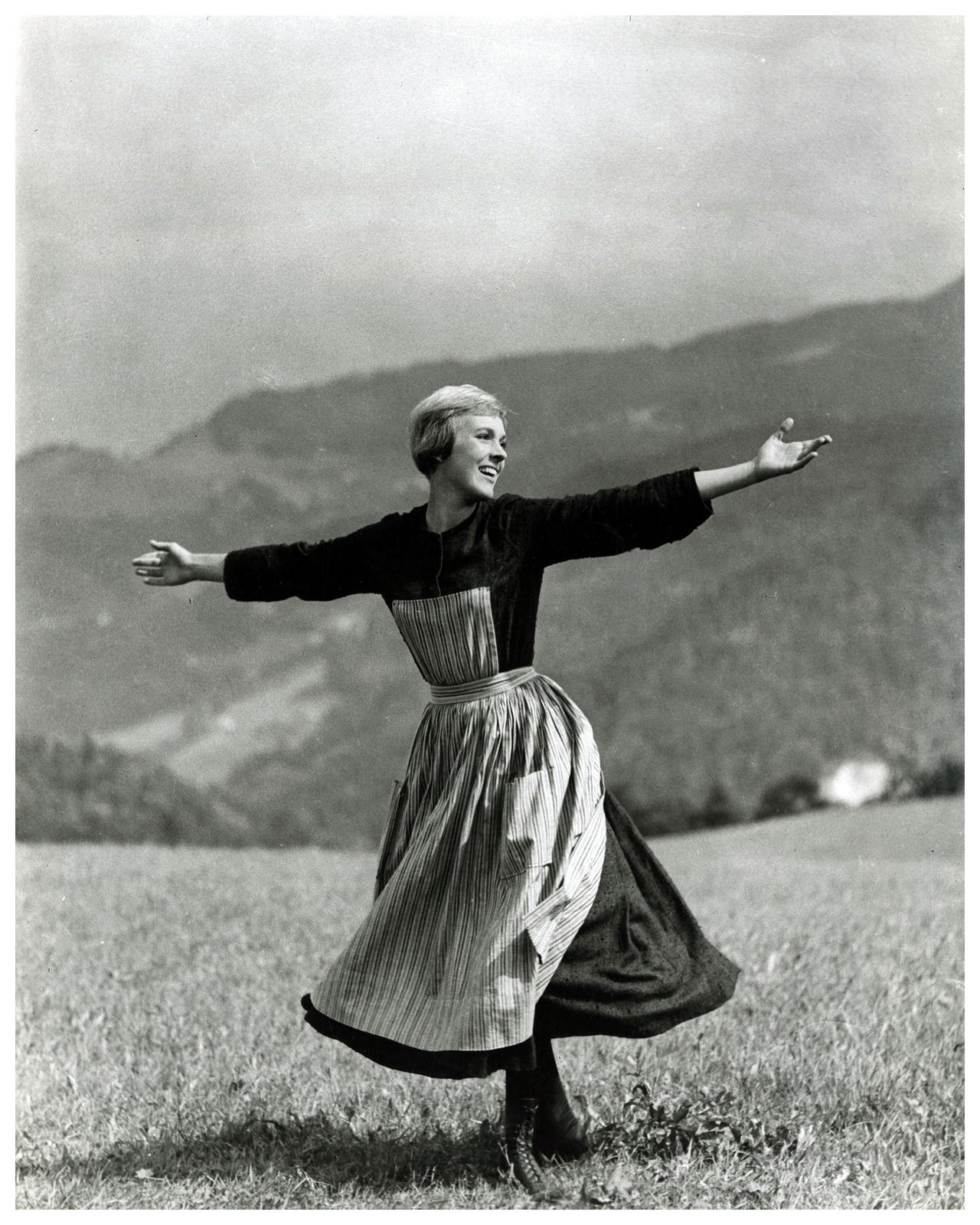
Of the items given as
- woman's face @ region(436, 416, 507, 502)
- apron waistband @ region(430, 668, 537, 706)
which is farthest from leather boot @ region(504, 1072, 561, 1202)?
woman's face @ region(436, 416, 507, 502)

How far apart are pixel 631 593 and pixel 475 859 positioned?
565cm

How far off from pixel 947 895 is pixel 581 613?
3074 mm

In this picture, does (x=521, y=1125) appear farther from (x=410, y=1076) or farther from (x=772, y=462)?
(x=772, y=462)

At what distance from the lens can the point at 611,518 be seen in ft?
10.7

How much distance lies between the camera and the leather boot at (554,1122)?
3357 mm

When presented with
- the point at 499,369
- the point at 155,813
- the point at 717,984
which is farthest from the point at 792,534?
the point at 717,984

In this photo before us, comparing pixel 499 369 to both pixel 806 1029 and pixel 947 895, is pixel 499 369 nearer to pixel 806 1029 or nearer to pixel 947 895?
pixel 947 895

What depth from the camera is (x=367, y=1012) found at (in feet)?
10.7

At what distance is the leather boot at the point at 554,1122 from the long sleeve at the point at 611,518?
116 cm

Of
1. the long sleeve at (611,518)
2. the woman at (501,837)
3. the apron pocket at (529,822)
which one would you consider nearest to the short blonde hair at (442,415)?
the woman at (501,837)

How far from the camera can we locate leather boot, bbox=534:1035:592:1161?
11.0 ft

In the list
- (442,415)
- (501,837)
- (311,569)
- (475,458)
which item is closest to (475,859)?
(501,837)

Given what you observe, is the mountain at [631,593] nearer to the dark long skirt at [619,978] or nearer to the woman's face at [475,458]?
the woman's face at [475,458]

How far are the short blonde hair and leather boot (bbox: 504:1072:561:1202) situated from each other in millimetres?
1465
